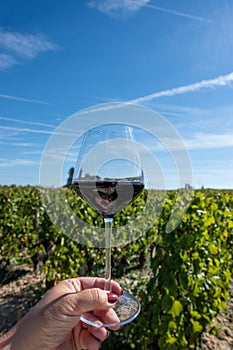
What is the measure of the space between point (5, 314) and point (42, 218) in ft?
6.93

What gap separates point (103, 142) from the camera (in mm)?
1552

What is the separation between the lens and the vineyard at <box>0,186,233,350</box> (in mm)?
3309

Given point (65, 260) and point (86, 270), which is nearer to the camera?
point (65, 260)

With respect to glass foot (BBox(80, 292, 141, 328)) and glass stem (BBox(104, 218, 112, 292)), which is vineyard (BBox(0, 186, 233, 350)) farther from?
glass stem (BBox(104, 218, 112, 292))

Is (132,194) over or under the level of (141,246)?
over

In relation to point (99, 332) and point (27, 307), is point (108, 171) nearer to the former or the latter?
point (99, 332)

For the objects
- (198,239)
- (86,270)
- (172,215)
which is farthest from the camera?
(86,270)

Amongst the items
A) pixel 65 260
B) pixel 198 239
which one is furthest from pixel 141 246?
pixel 198 239

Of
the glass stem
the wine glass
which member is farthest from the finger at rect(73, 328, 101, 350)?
the glass stem

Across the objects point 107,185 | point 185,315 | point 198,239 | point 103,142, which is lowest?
point 185,315

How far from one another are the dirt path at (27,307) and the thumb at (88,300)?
3266mm

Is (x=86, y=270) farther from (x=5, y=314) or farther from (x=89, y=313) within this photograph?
(x=89, y=313)

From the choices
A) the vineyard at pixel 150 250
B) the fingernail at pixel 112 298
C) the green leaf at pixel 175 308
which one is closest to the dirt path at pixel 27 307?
the vineyard at pixel 150 250

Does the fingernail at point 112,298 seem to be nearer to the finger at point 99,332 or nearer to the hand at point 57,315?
the hand at point 57,315
